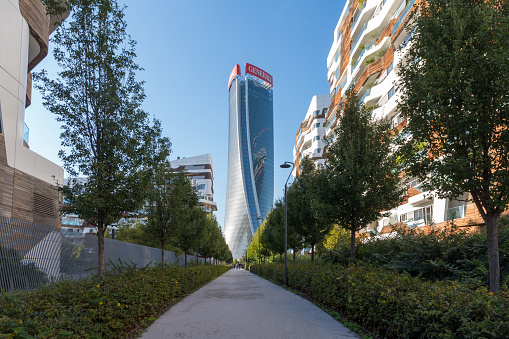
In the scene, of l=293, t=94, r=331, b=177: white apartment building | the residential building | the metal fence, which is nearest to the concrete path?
the metal fence

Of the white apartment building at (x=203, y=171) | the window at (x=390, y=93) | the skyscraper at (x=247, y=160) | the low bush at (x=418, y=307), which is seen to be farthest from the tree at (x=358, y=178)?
the skyscraper at (x=247, y=160)

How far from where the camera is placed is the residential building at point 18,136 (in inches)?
681

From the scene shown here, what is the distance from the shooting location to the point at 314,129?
7331 centimetres

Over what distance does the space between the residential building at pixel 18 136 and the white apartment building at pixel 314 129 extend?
168ft

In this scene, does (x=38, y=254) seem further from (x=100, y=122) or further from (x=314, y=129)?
(x=314, y=129)

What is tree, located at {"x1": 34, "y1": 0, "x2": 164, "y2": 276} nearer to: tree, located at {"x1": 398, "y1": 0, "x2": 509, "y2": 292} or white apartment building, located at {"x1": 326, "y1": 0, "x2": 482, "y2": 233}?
tree, located at {"x1": 398, "y1": 0, "x2": 509, "y2": 292}

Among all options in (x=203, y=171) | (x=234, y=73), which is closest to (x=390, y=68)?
(x=203, y=171)

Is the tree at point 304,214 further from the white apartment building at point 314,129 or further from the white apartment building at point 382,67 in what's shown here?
the white apartment building at point 314,129

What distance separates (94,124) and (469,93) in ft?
31.8

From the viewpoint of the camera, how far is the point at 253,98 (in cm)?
15775

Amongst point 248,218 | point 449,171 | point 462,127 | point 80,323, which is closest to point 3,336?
point 80,323

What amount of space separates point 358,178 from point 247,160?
5075 inches

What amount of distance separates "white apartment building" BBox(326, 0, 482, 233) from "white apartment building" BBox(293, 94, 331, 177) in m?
→ 21.6

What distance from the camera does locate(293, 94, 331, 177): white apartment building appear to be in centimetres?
7106
